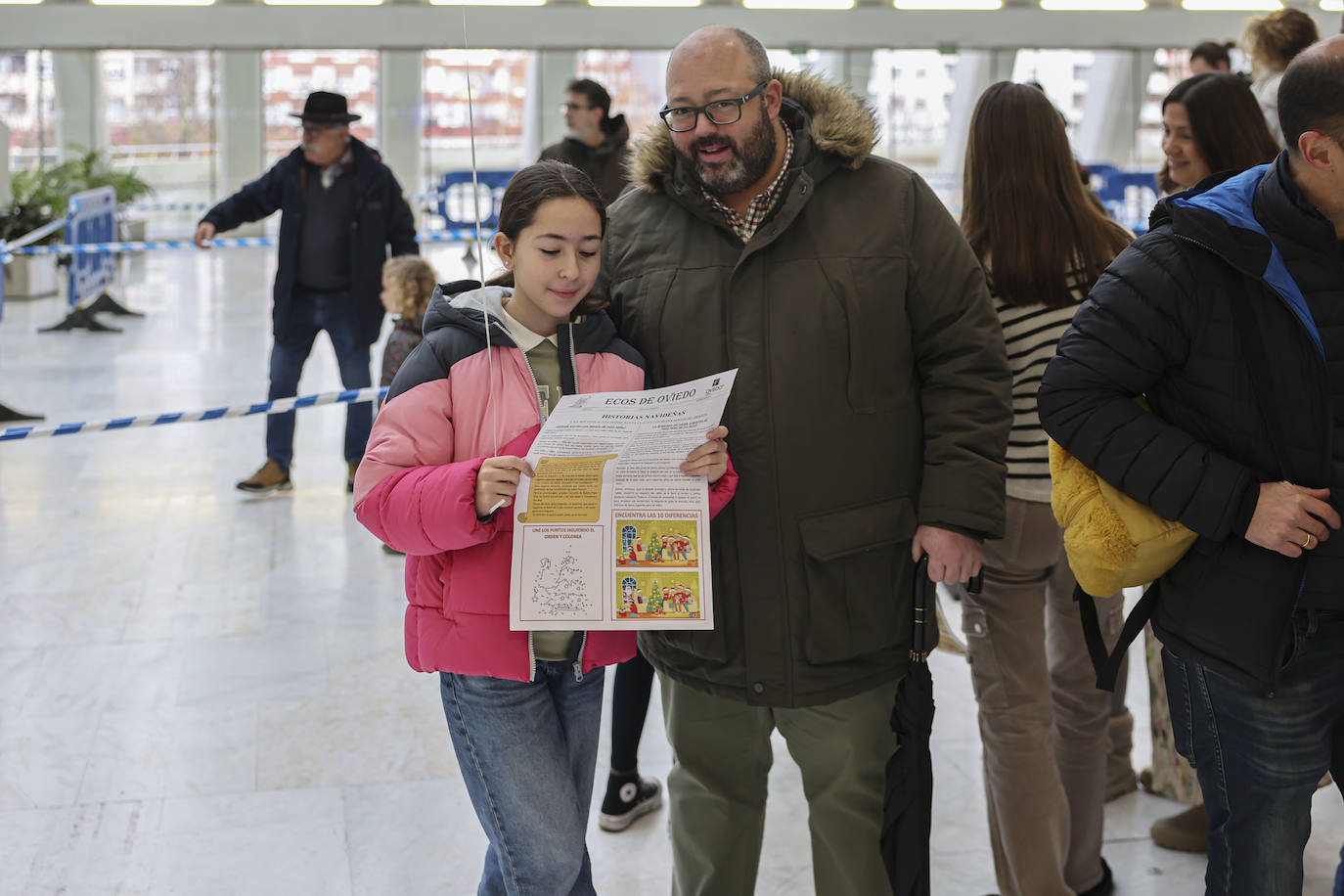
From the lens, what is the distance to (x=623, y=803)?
10.9 ft

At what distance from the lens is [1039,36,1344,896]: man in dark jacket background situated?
189 cm

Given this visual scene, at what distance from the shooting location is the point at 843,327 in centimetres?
230

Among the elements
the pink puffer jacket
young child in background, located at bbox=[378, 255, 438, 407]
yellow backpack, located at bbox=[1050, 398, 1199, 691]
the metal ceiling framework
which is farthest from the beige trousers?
the metal ceiling framework

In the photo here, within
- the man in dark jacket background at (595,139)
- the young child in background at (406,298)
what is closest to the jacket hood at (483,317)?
the young child in background at (406,298)

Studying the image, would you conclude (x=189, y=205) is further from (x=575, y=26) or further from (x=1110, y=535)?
(x=1110, y=535)

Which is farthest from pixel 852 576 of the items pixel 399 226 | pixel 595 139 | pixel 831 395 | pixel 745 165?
pixel 399 226

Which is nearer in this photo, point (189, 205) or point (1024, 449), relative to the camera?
point (1024, 449)

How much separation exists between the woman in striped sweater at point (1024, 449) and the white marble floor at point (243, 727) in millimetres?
350

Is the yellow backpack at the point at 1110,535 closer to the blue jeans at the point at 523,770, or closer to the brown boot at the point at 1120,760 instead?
the blue jeans at the point at 523,770

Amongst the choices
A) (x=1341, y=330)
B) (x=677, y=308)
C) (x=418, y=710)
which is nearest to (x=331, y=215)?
(x=418, y=710)

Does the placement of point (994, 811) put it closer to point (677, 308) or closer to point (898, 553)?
point (898, 553)

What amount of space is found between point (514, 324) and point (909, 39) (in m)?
19.6

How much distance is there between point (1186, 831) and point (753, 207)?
1.88m

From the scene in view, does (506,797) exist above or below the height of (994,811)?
above
